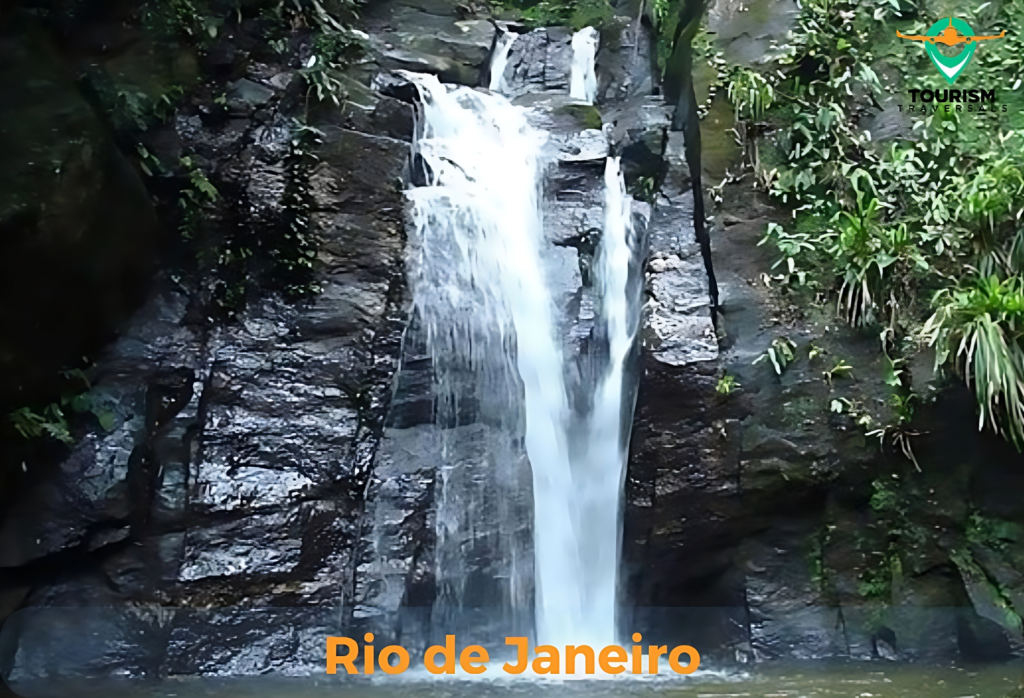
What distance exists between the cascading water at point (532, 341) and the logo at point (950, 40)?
3.27 meters

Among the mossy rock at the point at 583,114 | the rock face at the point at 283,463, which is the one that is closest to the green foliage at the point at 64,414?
the rock face at the point at 283,463

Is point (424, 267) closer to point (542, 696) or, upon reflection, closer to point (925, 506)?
point (542, 696)

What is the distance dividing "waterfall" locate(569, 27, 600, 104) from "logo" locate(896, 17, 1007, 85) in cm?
400

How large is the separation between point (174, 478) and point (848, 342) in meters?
5.66

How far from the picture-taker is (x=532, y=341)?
8.30m

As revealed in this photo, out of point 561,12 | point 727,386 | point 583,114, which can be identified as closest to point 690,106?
point 583,114

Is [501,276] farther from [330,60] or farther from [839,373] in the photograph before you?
[839,373]

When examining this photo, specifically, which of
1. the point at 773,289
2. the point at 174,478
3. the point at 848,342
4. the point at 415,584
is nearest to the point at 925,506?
the point at 848,342

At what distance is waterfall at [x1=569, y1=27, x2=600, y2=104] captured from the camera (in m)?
11.7

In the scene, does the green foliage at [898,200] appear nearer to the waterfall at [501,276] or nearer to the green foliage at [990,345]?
the green foliage at [990,345]

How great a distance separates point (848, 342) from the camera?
735 cm

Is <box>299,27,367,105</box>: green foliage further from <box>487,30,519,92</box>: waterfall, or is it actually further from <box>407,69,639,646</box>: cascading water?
<box>487,30,519,92</box>: waterfall

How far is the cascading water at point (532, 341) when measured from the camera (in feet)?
24.5

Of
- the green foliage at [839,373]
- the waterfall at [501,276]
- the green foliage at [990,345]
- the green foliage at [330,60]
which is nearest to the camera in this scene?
the green foliage at [990,345]
